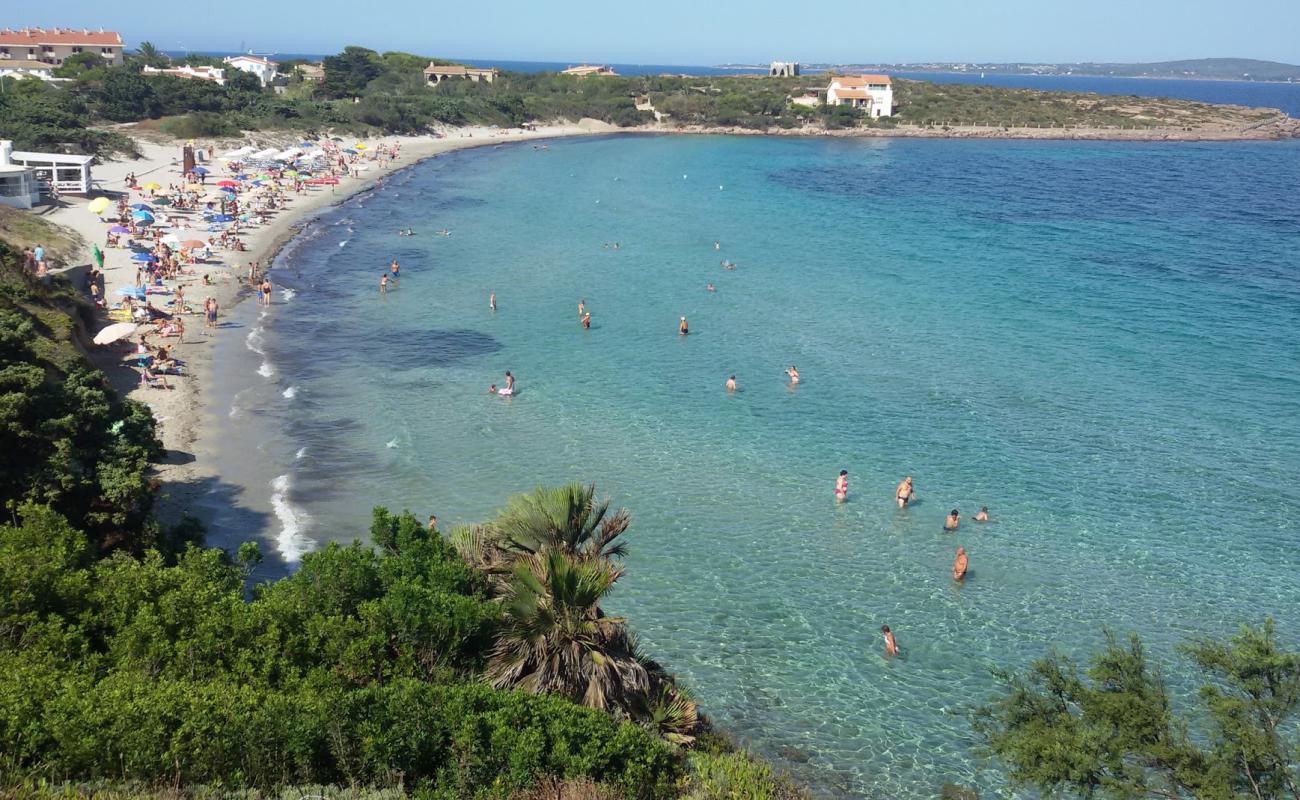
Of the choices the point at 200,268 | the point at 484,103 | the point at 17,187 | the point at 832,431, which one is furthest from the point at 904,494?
the point at 484,103

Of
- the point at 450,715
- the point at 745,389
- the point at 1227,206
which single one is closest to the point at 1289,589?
the point at 745,389

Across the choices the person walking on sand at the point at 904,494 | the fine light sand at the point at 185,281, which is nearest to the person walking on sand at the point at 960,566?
the person walking on sand at the point at 904,494

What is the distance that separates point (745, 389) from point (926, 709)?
15398mm

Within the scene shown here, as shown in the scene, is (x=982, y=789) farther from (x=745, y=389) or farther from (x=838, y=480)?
(x=745, y=389)

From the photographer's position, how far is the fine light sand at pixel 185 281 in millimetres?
22609

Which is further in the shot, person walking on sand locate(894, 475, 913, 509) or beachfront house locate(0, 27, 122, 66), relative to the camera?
beachfront house locate(0, 27, 122, 66)

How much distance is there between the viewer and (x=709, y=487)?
918 inches

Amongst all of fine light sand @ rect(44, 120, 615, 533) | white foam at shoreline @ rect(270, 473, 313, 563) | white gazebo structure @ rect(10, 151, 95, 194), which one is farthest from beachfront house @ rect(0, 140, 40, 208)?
white foam at shoreline @ rect(270, 473, 313, 563)

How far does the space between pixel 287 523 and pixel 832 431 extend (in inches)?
558

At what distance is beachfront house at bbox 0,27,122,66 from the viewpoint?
4006 inches

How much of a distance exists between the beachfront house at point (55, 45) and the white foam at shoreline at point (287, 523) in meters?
99.3

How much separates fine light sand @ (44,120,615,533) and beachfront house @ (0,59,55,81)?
23.4m

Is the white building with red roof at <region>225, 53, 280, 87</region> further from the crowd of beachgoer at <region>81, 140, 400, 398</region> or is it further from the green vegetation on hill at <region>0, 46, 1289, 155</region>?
the crowd of beachgoer at <region>81, 140, 400, 398</region>

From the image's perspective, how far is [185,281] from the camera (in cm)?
3778
